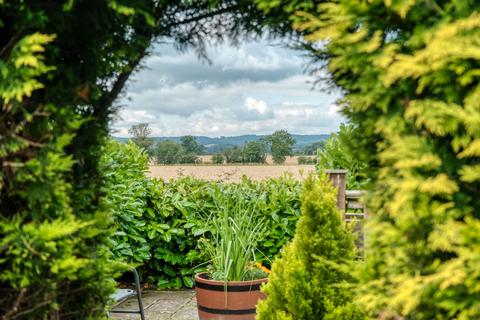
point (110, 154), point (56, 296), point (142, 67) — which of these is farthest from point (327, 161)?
point (56, 296)

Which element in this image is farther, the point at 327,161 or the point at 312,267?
the point at 327,161

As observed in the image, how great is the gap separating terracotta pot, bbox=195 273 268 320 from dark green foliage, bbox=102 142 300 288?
1592 millimetres

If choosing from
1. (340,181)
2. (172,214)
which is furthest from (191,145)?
(340,181)

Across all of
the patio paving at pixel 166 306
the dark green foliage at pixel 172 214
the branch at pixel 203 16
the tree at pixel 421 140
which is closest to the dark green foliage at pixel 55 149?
the branch at pixel 203 16

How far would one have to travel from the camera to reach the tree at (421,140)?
72.1 inches

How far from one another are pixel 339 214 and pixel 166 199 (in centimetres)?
328

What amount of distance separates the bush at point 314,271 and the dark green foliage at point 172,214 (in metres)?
2.52

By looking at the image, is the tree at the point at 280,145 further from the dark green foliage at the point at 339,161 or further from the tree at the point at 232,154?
the dark green foliage at the point at 339,161

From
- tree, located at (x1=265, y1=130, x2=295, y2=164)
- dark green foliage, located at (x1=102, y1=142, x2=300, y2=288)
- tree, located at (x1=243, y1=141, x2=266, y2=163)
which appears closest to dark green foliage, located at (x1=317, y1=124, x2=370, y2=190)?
dark green foliage, located at (x1=102, y1=142, x2=300, y2=288)

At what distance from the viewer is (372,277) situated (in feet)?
7.16

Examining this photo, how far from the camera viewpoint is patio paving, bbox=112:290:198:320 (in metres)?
5.24

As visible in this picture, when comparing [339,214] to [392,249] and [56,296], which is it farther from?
[56,296]

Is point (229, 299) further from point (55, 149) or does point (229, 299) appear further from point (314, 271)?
point (55, 149)

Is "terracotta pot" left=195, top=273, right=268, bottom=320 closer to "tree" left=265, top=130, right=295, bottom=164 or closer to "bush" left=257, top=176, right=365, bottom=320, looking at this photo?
"bush" left=257, top=176, right=365, bottom=320
